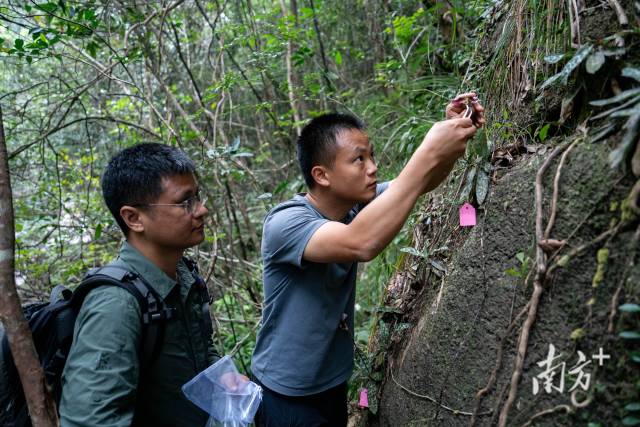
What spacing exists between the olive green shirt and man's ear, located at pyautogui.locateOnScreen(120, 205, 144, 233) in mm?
87

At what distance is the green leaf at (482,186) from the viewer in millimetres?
2162

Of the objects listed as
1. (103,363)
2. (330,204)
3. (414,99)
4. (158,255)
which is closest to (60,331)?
(103,363)

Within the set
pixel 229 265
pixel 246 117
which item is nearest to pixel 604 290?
pixel 229 265

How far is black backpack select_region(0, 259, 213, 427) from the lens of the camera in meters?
1.78

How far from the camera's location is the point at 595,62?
1663 millimetres

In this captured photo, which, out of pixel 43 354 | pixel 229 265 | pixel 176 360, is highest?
pixel 43 354

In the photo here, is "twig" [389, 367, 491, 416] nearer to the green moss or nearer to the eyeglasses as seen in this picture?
the green moss

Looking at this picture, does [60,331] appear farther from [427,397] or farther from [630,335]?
[630,335]

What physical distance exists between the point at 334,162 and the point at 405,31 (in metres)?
2.59

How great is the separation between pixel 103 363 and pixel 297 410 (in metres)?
1.01

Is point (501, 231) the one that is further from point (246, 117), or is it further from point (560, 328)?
point (246, 117)

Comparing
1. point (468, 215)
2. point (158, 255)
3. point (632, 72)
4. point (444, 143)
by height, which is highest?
point (632, 72)

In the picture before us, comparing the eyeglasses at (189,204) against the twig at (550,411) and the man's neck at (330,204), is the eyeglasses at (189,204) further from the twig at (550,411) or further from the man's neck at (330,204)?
the twig at (550,411)

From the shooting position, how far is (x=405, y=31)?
14.5ft
